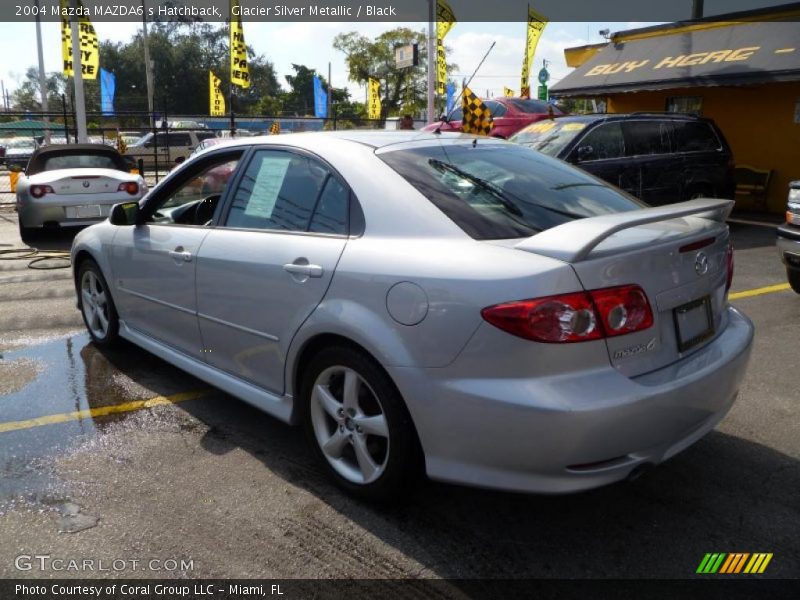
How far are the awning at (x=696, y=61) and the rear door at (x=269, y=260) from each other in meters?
11.1

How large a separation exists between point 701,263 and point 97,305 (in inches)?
160

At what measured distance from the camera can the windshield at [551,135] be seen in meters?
9.42

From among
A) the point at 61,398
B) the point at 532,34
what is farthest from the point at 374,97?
the point at 61,398

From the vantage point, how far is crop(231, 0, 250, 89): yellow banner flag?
1922 cm

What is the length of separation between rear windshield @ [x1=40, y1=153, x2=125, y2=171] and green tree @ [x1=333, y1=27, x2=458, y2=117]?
4121 cm

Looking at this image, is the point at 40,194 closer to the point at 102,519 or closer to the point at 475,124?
the point at 475,124

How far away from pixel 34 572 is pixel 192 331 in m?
1.54

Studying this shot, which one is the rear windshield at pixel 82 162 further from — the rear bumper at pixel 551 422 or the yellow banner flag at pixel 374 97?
the yellow banner flag at pixel 374 97

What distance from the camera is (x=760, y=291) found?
6.86 m

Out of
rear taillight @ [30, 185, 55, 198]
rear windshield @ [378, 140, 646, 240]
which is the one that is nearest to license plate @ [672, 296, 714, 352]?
rear windshield @ [378, 140, 646, 240]

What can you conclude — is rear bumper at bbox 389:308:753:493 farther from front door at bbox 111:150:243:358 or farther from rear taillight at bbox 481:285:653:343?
front door at bbox 111:150:243:358

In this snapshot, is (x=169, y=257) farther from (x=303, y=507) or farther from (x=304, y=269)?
(x=303, y=507)

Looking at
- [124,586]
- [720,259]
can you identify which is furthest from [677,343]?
[124,586]

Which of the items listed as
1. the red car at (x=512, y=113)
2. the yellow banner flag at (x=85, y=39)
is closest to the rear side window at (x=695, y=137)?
the red car at (x=512, y=113)
